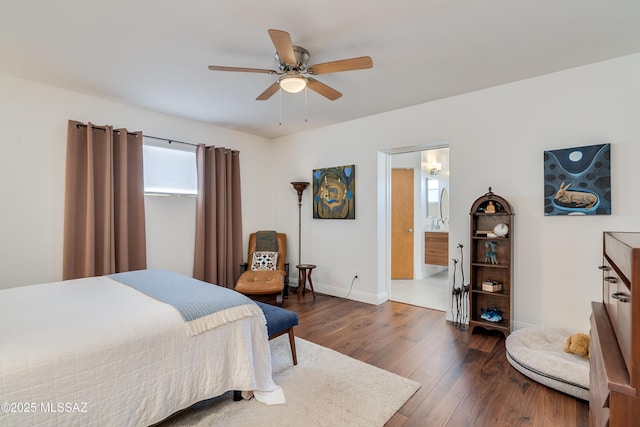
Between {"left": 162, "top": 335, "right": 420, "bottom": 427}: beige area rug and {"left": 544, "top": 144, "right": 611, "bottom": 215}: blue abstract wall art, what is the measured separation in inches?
84.5

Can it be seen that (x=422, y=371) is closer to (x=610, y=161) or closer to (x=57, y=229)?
(x=610, y=161)

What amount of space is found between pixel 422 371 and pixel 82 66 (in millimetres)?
3910

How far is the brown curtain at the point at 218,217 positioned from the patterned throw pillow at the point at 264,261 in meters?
0.28

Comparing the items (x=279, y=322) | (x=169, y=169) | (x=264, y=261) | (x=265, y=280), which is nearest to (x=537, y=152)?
(x=279, y=322)

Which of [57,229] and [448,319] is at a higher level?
[57,229]

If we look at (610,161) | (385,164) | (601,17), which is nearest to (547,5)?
(601,17)

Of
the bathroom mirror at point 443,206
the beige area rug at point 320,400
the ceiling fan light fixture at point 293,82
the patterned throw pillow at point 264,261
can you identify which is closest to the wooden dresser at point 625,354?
the beige area rug at point 320,400

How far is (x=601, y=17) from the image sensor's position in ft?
6.59

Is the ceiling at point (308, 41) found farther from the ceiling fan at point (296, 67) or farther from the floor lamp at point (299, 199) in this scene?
the floor lamp at point (299, 199)

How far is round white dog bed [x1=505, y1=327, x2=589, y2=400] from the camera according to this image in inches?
79.0

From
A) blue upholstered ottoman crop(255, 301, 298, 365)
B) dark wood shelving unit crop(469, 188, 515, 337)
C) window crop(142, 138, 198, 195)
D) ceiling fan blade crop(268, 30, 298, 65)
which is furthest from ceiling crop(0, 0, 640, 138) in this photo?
blue upholstered ottoman crop(255, 301, 298, 365)

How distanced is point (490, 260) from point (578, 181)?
1.05 metres

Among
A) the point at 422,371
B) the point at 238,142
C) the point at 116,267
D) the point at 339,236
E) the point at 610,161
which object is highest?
the point at 238,142

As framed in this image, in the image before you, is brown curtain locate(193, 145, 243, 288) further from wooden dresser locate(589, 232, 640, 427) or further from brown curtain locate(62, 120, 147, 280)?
wooden dresser locate(589, 232, 640, 427)
